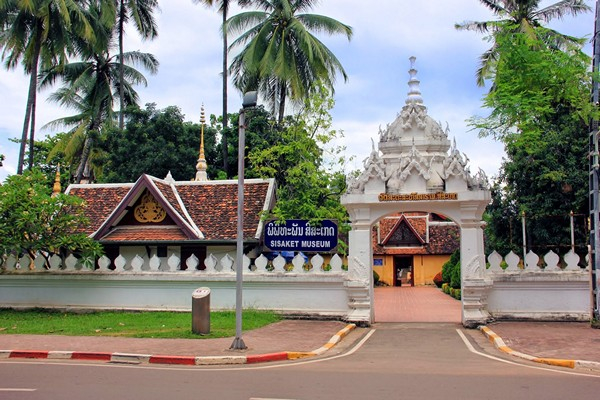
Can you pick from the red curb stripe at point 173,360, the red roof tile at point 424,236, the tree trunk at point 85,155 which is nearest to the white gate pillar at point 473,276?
the red curb stripe at point 173,360

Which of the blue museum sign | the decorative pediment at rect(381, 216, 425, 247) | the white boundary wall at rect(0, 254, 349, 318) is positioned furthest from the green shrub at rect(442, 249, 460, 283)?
the blue museum sign

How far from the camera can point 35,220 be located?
17.8 meters

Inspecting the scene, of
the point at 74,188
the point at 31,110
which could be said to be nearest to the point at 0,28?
the point at 31,110

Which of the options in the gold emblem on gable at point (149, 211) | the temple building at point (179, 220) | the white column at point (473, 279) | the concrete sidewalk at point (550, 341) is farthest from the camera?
the gold emblem on gable at point (149, 211)

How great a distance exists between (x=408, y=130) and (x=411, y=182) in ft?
6.24

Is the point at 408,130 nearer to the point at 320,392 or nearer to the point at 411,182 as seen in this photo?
the point at 411,182

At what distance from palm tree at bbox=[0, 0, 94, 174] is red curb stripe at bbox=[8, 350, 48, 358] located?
18.9 metres

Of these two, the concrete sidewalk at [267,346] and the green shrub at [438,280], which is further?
the green shrub at [438,280]

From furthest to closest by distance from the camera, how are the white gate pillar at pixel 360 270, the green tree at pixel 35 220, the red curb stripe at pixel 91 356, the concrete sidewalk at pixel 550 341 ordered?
the green tree at pixel 35 220, the white gate pillar at pixel 360 270, the red curb stripe at pixel 91 356, the concrete sidewalk at pixel 550 341

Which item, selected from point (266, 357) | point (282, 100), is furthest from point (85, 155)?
point (266, 357)

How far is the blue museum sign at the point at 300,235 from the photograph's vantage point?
1770cm

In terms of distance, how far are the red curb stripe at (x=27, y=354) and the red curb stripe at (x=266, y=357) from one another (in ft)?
12.5

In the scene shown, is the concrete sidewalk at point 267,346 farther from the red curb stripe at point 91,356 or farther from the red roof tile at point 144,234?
the red roof tile at point 144,234

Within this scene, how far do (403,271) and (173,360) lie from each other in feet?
131
